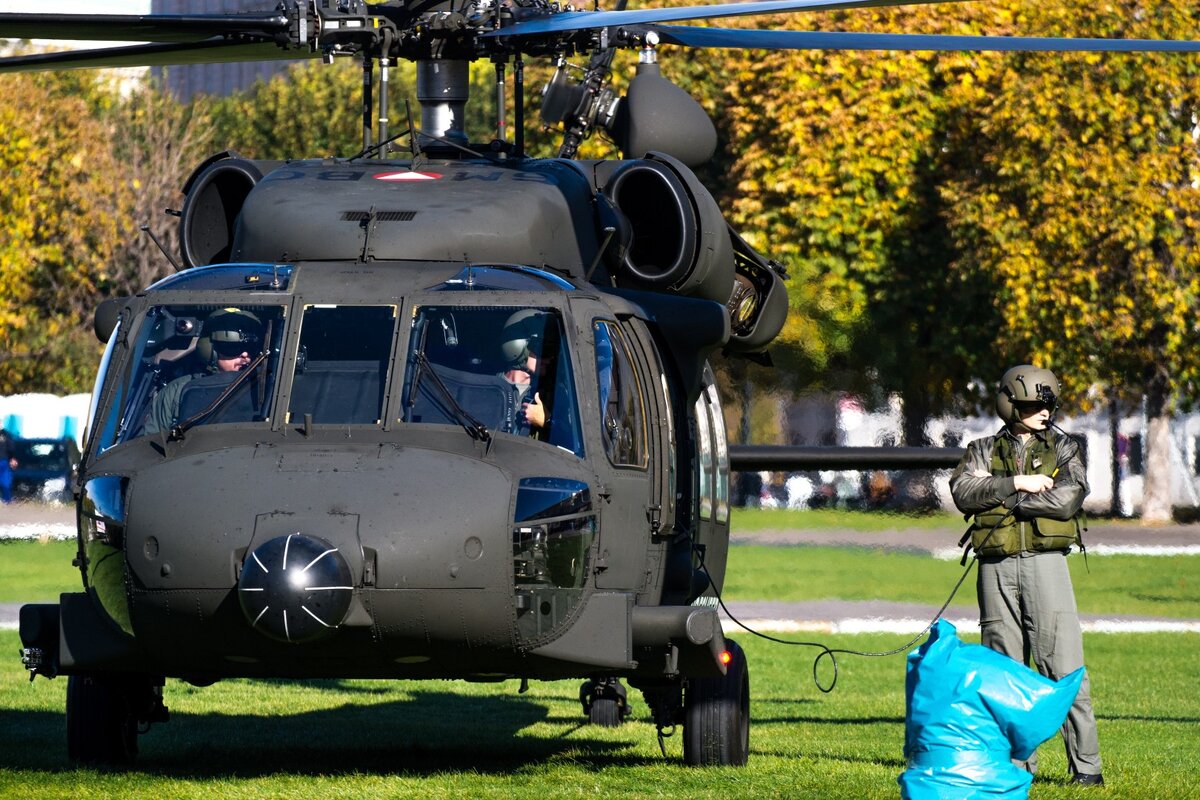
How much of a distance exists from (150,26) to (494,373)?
250cm

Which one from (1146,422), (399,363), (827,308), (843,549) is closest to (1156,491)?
(1146,422)

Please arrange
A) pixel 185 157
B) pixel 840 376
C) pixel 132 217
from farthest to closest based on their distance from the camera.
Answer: pixel 185 157 → pixel 132 217 → pixel 840 376

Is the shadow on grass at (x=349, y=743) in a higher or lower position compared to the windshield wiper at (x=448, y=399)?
Answer: lower

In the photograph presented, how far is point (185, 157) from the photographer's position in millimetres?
47875

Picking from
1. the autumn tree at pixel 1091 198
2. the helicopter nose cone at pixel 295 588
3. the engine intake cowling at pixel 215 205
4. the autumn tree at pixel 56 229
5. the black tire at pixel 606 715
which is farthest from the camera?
the autumn tree at pixel 56 229

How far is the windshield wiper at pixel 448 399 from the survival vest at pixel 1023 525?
9.15ft

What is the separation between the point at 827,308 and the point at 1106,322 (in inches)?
223

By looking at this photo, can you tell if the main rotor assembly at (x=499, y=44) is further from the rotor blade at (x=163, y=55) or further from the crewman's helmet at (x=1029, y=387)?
the crewman's helmet at (x=1029, y=387)

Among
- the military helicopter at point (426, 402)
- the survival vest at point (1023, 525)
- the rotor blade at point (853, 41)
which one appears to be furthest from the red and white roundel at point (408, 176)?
the survival vest at point (1023, 525)

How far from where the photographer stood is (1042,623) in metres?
9.70

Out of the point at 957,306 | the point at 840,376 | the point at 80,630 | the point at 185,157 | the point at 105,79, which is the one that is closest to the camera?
the point at 80,630

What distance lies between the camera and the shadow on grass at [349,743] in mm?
10180

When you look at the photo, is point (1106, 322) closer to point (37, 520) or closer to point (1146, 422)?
point (1146, 422)

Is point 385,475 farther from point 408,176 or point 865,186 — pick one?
point 865,186
